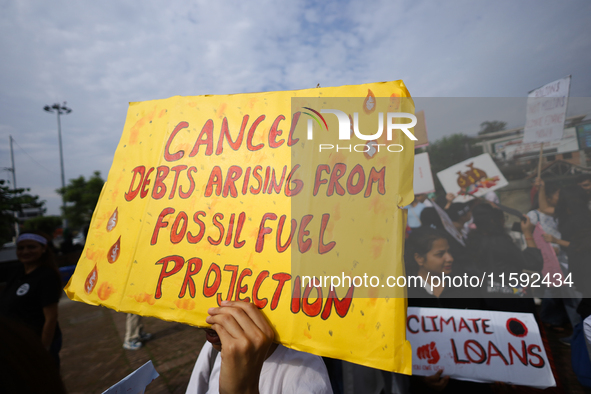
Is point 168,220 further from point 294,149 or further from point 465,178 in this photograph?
point 465,178

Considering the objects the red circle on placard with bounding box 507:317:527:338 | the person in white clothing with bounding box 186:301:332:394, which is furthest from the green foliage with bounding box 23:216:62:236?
the red circle on placard with bounding box 507:317:527:338

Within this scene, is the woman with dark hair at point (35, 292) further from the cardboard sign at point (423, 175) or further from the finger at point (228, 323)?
the cardboard sign at point (423, 175)

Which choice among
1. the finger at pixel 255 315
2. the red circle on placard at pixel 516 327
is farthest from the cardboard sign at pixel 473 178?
the finger at pixel 255 315

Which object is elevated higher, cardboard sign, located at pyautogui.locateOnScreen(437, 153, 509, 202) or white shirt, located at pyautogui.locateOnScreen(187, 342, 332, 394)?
cardboard sign, located at pyautogui.locateOnScreen(437, 153, 509, 202)

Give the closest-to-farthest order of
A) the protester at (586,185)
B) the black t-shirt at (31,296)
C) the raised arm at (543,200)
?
the black t-shirt at (31,296), the protester at (586,185), the raised arm at (543,200)

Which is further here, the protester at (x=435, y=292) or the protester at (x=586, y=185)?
the protester at (x=586, y=185)

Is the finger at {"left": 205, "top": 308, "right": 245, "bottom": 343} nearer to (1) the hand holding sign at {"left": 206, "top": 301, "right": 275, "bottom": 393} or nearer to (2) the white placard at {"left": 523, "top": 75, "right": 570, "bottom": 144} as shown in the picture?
(1) the hand holding sign at {"left": 206, "top": 301, "right": 275, "bottom": 393}

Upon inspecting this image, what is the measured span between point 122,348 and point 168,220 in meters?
4.50

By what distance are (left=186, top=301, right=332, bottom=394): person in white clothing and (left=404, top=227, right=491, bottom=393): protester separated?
140cm

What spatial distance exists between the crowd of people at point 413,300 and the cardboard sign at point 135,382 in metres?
0.27

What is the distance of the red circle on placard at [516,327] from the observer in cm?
191

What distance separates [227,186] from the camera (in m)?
1.23

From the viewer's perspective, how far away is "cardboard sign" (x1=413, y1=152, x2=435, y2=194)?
4129 millimetres

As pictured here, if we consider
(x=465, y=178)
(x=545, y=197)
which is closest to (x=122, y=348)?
(x=465, y=178)
